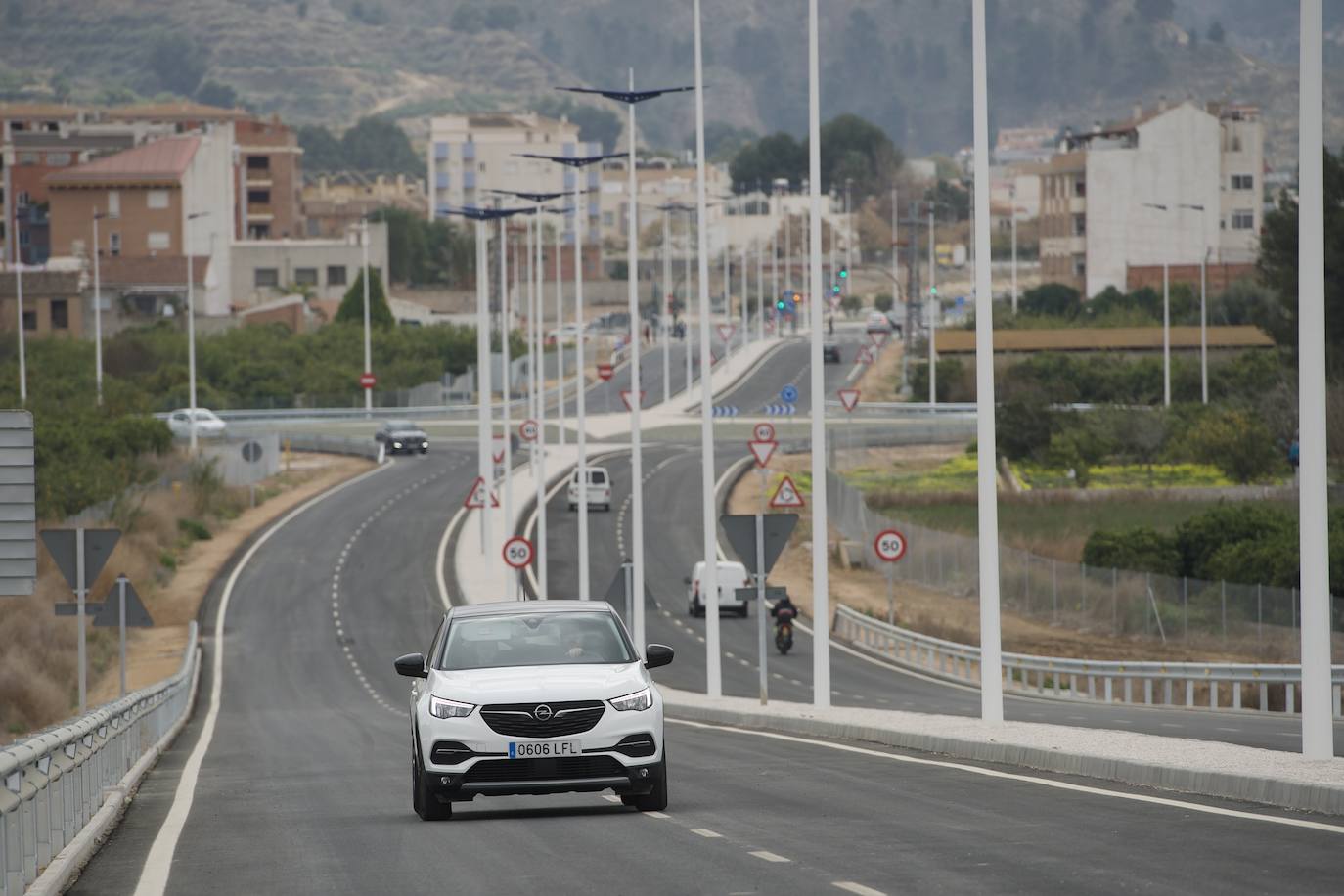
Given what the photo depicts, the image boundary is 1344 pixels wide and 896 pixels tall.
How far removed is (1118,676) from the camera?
136 ft

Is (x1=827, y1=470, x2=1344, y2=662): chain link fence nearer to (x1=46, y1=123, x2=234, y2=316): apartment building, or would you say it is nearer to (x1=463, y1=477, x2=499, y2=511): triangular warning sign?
(x1=463, y1=477, x2=499, y2=511): triangular warning sign

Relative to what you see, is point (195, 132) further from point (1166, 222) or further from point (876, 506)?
point (876, 506)

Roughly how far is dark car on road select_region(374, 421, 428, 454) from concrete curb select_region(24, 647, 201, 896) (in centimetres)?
7200

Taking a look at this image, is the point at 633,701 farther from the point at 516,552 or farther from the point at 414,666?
the point at 516,552

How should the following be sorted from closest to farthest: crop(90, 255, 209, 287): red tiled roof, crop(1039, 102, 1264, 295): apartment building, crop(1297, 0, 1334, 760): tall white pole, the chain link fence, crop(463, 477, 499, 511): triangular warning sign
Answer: crop(1297, 0, 1334, 760): tall white pole
the chain link fence
crop(463, 477, 499, 511): triangular warning sign
crop(90, 255, 209, 287): red tiled roof
crop(1039, 102, 1264, 295): apartment building

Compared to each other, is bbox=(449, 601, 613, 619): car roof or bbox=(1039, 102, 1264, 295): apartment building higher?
bbox=(1039, 102, 1264, 295): apartment building

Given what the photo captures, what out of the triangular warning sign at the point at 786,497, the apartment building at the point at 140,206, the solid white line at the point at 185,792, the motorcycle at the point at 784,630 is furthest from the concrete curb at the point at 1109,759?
the apartment building at the point at 140,206

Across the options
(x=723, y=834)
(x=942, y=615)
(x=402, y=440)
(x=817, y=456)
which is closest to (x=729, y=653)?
(x=942, y=615)

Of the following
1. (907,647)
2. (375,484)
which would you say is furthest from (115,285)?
(907,647)

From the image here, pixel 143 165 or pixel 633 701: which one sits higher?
pixel 143 165

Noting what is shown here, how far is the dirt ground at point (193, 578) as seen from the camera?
52625mm

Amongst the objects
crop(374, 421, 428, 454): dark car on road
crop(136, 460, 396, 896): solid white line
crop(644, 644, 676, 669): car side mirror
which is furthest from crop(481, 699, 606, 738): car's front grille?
crop(374, 421, 428, 454): dark car on road

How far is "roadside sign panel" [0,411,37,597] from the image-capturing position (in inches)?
668

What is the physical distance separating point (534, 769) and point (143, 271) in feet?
453
